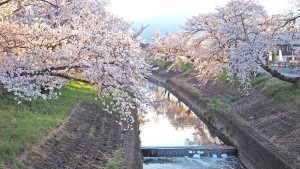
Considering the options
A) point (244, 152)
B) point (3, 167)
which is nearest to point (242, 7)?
point (244, 152)

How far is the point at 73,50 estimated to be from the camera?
33.4 ft

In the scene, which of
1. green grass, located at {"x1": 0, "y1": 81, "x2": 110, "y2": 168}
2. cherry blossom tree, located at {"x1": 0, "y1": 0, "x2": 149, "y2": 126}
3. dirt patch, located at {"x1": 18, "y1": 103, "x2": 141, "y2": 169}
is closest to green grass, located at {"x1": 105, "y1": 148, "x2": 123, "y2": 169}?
dirt patch, located at {"x1": 18, "y1": 103, "x2": 141, "y2": 169}

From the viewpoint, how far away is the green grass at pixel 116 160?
1368 centimetres

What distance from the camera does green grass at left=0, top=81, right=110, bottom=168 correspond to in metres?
11.4

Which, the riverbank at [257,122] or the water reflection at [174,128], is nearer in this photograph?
the riverbank at [257,122]

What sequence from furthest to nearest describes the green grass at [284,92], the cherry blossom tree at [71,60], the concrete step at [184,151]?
the green grass at [284,92], the concrete step at [184,151], the cherry blossom tree at [71,60]

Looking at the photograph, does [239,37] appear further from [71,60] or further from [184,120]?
[184,120]

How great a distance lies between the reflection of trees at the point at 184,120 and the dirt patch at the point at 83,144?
3.51 meters

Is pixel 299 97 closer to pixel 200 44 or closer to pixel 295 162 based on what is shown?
pixel 295 162

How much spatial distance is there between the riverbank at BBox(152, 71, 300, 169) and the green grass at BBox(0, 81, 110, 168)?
8.15 metres

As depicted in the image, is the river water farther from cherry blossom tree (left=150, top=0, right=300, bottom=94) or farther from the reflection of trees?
cherry blossom tree (left=150, top=0, right=300, bottom=94)

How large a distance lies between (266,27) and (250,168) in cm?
649

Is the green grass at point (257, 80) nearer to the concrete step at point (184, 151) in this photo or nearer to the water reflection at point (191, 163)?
the concrete step at point (184, 151)

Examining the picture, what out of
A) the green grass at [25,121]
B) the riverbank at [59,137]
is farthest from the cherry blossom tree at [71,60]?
the riverbank at [59,137]
